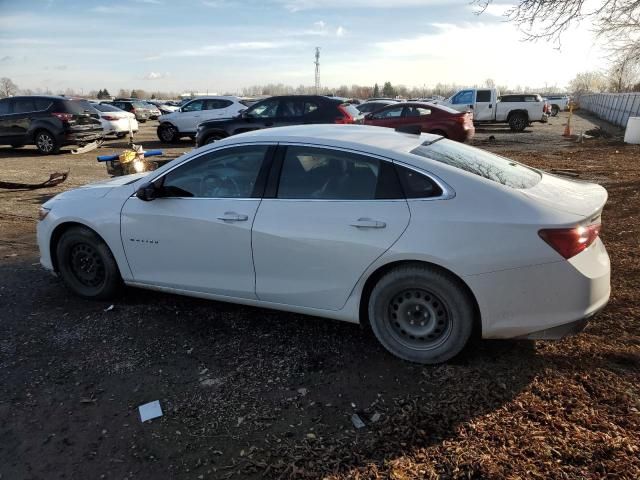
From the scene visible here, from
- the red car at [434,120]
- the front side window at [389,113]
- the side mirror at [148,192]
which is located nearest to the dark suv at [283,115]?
the red car at [434,120]

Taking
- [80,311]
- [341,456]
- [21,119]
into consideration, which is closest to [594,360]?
[341,456]

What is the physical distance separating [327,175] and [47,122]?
14564 mm

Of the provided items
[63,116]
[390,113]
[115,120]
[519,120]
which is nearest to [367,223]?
[63,116]

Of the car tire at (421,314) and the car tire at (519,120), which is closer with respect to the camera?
the car tire at (421,314)

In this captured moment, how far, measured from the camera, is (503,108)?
26.5 metres

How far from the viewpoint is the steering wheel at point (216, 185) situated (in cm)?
381

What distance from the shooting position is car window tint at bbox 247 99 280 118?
44.0 ft

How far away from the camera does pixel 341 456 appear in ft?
8.34

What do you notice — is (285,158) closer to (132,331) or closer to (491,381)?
(132,331)

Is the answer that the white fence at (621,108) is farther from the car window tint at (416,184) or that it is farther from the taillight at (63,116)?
the car window tint at (416,184)

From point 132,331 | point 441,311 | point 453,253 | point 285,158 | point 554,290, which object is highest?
point 285,158

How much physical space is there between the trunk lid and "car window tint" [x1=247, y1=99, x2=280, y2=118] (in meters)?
10.5

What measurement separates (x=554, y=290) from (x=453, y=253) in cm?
63

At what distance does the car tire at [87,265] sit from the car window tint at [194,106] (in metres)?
14.7
